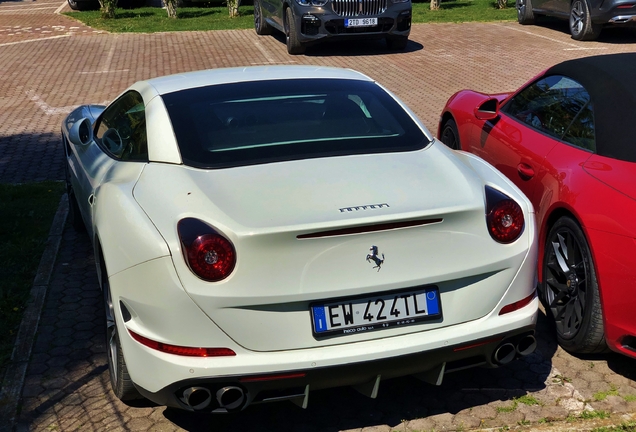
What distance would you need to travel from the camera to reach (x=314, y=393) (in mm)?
4215

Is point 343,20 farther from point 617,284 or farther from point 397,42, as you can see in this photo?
point 617,284

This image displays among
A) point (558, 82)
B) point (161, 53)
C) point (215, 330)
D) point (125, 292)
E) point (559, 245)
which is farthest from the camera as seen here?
point (161, 53)

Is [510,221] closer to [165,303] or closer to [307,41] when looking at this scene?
[165,303]

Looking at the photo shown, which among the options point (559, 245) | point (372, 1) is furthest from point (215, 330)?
point (372, 1)

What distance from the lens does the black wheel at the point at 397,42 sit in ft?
54.0

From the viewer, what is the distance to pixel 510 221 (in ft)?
12.1

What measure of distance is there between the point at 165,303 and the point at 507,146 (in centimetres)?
298

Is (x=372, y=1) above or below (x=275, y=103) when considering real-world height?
below

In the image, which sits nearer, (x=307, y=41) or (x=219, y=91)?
(x=219, y=91)

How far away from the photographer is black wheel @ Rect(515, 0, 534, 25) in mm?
19913

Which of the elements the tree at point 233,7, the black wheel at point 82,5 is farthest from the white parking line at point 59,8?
the tree at point 233,7

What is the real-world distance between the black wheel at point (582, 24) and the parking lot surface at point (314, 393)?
260mm

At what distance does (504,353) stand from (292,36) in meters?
13.2

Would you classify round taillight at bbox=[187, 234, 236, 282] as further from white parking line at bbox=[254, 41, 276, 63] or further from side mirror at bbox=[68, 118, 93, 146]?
white parking line at bbox=[254, 41, 276, 63]
